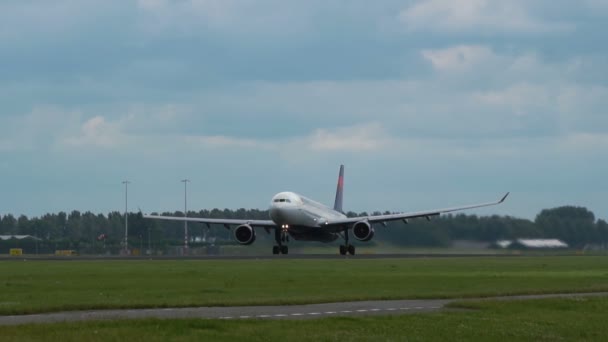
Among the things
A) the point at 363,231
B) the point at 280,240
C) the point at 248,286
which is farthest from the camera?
the point at 280,240

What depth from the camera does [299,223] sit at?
92.9m

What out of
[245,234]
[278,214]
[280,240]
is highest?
[278,214]

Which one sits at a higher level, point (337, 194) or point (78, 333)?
point (337, 194)

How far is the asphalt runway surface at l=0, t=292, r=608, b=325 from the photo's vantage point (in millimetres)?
26984

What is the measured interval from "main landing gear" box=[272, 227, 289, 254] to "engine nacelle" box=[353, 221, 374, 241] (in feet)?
19.6

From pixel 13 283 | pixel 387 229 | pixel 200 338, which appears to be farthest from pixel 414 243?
pixel 200 338

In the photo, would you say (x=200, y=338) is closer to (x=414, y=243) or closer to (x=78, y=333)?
(x=78, y=333)

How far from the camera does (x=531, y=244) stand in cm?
9944

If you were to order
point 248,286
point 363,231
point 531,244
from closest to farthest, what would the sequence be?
1. point 248,286
2. point 363,231
3. point 531,244

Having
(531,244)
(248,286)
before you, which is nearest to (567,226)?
(531,244)

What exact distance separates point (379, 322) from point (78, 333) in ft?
24.9

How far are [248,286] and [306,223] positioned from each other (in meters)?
51.1

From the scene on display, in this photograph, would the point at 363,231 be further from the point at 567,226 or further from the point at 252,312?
the point at 252,312

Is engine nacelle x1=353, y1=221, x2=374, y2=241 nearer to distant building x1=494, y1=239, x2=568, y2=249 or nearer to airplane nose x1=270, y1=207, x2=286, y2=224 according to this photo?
airplane nose x1=270, y1=207, x2=286, y2=224
